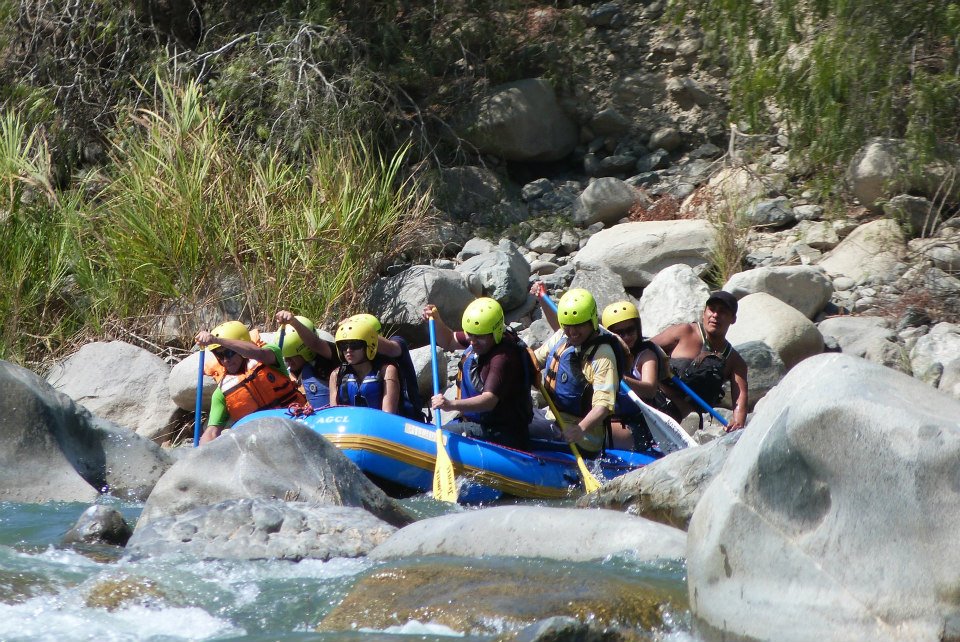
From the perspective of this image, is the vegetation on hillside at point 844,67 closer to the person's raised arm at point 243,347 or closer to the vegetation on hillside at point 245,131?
the vegetation on hillside at point 245,131

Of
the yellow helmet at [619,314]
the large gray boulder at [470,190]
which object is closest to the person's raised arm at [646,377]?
the yellow helmet at [619,314]

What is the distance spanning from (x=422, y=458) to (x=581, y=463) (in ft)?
3.08

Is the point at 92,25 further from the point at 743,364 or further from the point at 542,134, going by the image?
the point at 743,364

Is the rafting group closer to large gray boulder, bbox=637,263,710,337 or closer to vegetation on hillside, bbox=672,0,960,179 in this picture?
large gray boulder, bbox=637,263,710,337

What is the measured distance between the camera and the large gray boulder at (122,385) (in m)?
8.59

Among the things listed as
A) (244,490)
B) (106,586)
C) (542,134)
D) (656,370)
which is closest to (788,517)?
(106,586)

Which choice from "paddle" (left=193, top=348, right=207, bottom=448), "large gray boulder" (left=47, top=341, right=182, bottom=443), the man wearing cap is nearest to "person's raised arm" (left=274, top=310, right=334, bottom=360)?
"paddle" (left=193, top=348, right=207, bottom=448)

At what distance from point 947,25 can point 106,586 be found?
780 cm

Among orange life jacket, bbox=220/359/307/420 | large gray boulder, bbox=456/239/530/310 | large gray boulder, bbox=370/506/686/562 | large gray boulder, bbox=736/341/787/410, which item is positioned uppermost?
large gray boulder, bbox=370/506/686/562

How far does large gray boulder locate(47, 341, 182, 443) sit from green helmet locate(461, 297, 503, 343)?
287 cm

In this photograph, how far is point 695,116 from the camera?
1362 cm

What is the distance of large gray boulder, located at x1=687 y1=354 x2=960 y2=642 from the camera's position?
3395 millimetres

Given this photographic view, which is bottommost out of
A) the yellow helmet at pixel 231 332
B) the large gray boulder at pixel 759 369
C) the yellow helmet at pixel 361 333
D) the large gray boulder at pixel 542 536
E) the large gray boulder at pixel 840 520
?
the large gray boulder at pixel 759 369

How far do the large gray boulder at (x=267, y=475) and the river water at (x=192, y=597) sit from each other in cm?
49
